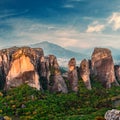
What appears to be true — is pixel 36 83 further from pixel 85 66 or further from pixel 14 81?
pixel 85 66

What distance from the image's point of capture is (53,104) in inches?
4751

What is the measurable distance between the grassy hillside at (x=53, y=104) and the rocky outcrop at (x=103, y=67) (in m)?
15.3

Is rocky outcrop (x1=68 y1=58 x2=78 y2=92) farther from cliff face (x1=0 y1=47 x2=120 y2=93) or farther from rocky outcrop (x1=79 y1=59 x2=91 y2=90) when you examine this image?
rocky outcrop (x1=79 y1=59 x2=91 y2=90)

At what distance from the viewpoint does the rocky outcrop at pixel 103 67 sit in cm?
16112

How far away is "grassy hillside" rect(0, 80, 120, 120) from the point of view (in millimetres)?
108469

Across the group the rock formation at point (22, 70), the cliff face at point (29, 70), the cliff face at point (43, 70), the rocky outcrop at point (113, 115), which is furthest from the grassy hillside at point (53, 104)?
the rocky outcrop at point (113, 115)

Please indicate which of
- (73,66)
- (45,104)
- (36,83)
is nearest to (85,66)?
(73,66)

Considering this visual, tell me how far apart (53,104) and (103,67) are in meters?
48.0

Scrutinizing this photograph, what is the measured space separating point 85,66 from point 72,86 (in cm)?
1095

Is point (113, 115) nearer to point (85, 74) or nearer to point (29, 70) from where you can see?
point (29, 70)

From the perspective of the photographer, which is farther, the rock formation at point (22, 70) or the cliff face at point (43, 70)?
the cliff face at point (43, 70)

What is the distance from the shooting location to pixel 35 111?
4409 inches

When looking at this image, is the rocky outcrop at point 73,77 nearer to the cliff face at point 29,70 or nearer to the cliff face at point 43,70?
the cliff face at point 43,70

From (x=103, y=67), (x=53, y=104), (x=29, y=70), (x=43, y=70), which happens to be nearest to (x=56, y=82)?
(x=43, y=70)
